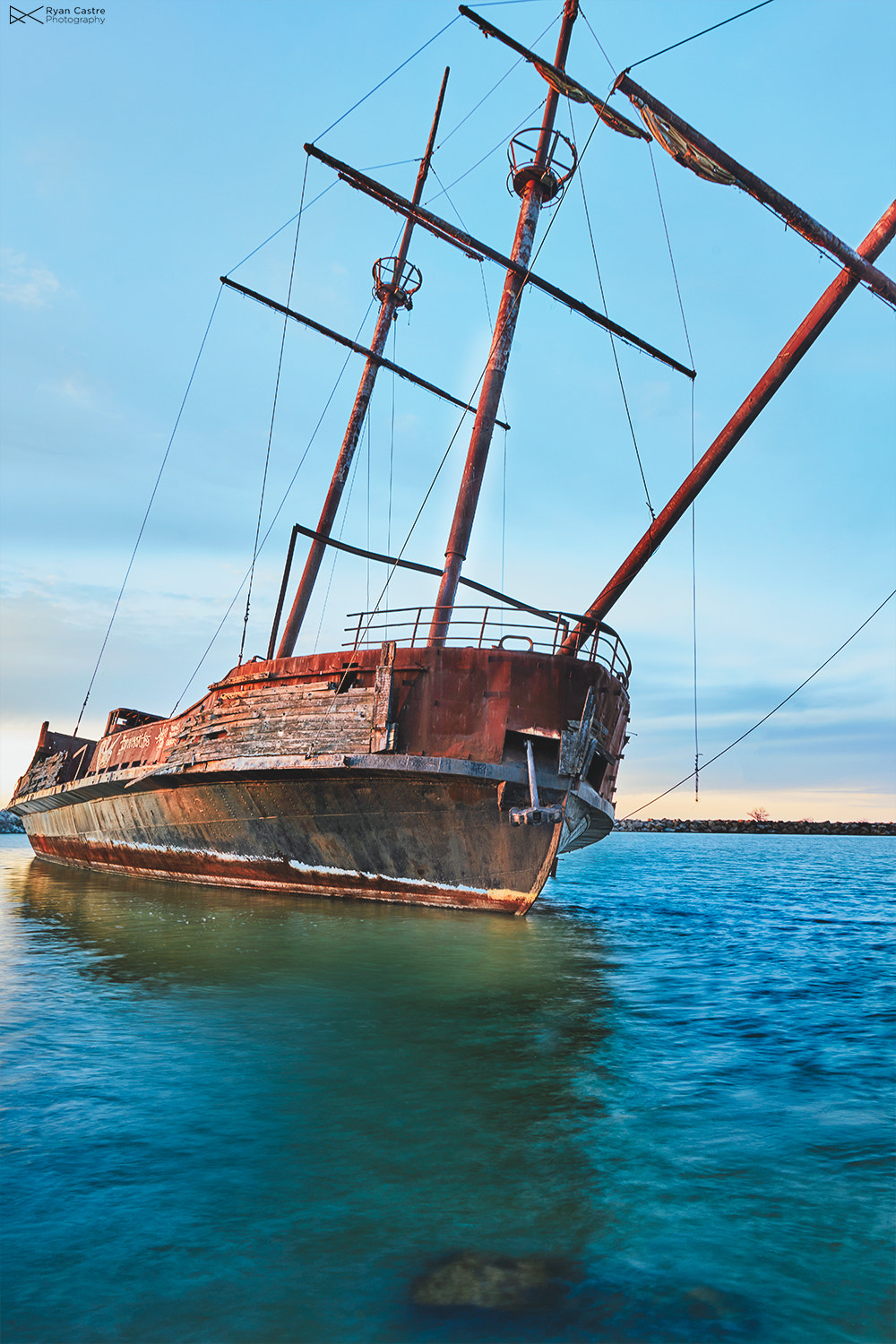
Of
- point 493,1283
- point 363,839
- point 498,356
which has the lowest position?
point 493,1283

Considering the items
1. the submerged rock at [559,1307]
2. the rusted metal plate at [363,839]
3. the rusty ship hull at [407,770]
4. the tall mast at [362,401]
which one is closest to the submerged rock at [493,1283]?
the submerged rock at [559,1307]

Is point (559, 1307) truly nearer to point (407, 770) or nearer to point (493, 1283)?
point (493, 1283)

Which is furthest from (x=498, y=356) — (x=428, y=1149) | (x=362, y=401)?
(x=428, y=1149)

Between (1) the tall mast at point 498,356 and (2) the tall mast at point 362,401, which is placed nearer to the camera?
(1) the tall mast at point 498,356

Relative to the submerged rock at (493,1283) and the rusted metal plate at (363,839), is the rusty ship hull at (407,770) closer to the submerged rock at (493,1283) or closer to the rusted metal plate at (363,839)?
the rusted metal plate at (363,839)

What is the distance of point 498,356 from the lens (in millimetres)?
15945

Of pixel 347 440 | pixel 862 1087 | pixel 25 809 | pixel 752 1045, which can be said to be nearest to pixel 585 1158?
pixel 862 1087

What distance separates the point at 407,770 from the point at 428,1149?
7.87 m

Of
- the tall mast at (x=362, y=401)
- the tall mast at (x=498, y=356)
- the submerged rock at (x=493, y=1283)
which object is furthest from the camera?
the tall mast at (x=362, y=401)

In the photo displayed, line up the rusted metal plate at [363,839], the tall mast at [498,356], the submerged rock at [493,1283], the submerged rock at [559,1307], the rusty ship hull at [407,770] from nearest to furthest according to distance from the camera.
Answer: the submerged rock at [559,1307] < the submerged rock at [493,1283] < the rusty ship hull at [407,770] < the rusted metal plate at [363,839] < the tall mast at [498,356]

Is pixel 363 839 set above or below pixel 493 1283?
above

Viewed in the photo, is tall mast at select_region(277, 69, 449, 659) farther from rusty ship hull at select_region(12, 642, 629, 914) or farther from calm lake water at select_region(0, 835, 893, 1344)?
calm lake water at select_region(0, 835, 893, 1344)

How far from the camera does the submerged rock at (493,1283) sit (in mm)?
2816

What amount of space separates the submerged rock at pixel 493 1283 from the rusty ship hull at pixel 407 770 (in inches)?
322
